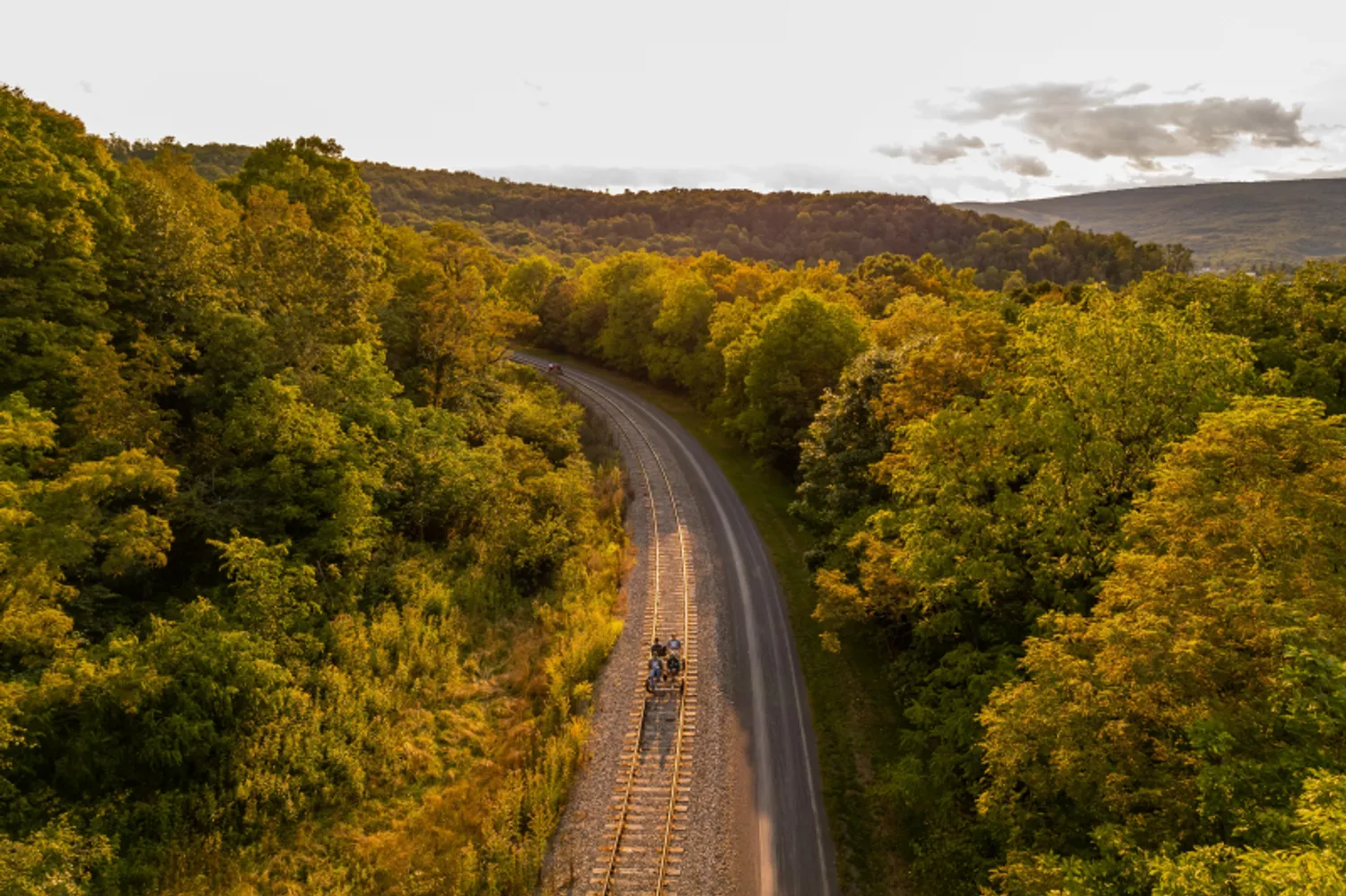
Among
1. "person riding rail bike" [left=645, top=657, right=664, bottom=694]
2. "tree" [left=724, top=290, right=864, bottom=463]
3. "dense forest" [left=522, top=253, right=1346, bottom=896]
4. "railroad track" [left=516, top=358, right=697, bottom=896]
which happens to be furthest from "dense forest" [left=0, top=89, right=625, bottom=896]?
"tree" [left=724, top=290, right=864, bottom=463]

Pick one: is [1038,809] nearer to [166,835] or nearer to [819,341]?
[166,835]

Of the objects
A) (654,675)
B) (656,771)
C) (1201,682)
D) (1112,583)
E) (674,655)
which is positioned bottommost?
(656,771)

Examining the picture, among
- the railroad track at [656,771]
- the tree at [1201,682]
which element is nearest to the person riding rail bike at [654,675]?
the railroad track at [656,771]

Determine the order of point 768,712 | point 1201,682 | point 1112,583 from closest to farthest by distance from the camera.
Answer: point 1201,682 → point 1112,583 → point 768,712

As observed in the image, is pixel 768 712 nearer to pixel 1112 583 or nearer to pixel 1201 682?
pixel 1112 583

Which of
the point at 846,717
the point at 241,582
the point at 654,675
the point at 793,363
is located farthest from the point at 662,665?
the point at 793,363
